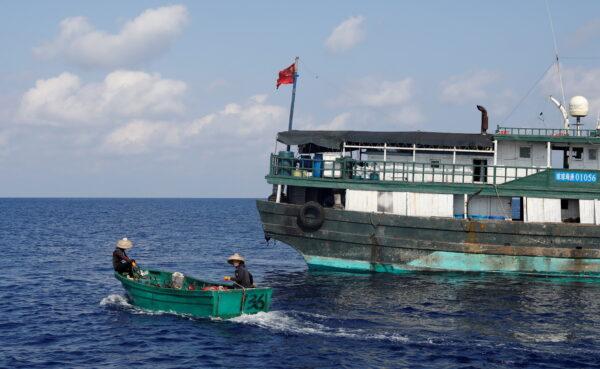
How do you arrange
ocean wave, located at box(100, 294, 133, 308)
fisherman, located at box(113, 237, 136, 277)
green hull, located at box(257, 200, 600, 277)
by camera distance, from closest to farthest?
fisherman, located at box(113, 237, 136, 277) < ocean wave, located at box(100, 294, 133, 308) < green hull, located at box(257, 200, 600, 277)

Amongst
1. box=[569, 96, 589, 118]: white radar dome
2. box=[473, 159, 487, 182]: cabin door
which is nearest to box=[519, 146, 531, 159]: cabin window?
box=[473, 159, 487, 182]: cabin door

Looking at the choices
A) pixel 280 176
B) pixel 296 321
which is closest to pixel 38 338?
pixel 296 321

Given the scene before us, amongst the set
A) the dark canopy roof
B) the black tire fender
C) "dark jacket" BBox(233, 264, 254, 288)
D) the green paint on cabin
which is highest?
the dark canopy roof

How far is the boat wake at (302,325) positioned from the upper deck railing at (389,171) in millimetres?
8416

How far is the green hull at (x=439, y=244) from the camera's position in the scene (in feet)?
Answer: 86.1

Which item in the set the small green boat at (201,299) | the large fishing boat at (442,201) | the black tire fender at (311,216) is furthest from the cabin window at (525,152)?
the small green boat at (201,299)

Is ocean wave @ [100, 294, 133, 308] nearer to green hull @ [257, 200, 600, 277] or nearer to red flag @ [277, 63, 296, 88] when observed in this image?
green hull @ [257, 200, 600, 277]

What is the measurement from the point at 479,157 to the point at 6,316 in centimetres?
1916

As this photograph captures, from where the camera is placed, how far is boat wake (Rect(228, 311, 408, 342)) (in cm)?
1886

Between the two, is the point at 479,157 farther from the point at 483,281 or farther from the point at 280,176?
the point at 280,176

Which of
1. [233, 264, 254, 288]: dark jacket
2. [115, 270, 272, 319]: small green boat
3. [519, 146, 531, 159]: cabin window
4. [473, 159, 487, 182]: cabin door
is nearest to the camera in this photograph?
[115, 270, 272, 319]: small green boat

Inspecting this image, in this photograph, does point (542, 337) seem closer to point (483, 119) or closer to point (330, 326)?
point (330, 326)

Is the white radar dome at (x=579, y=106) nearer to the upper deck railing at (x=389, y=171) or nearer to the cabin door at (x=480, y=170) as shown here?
the upper deck railing at (x=389, y=171)

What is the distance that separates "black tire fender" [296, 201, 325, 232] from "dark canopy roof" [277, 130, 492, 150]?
2854mm
